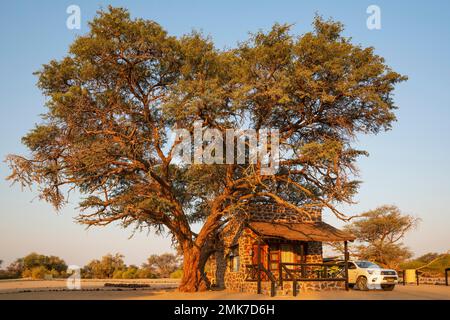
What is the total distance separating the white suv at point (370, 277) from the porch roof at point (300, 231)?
2.01 m

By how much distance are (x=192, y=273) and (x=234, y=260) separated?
3.61m

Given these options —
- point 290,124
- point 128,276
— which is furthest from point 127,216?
point 128,276

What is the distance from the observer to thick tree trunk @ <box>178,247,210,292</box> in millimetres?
26016

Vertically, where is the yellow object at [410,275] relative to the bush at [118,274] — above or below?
above

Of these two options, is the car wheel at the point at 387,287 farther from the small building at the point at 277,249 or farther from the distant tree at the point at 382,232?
the distant tree at the point at 382,232

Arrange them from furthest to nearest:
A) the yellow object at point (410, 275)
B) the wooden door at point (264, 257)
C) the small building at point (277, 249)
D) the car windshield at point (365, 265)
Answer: the yellow object at point (410, 275) < the car windshield at point (365, 265) < the wooden door at point (264, 257) < the small building at point (277, 249)

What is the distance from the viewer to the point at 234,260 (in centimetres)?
2903

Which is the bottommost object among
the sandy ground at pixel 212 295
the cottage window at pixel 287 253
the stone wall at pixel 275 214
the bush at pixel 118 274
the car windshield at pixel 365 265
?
the bush at pixel 118 274

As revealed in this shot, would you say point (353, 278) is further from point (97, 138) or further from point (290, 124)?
point (97, 138)

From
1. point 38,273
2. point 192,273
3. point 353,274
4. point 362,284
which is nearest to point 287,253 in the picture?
point 353,274

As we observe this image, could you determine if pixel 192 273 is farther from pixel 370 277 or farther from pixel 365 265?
pixel 365 265

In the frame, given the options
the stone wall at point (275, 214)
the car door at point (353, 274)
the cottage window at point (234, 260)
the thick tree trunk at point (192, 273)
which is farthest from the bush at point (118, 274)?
the car door at point (353, 274)

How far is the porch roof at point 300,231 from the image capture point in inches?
998

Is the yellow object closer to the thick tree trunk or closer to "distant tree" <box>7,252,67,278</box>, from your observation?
the thick tree trunk
